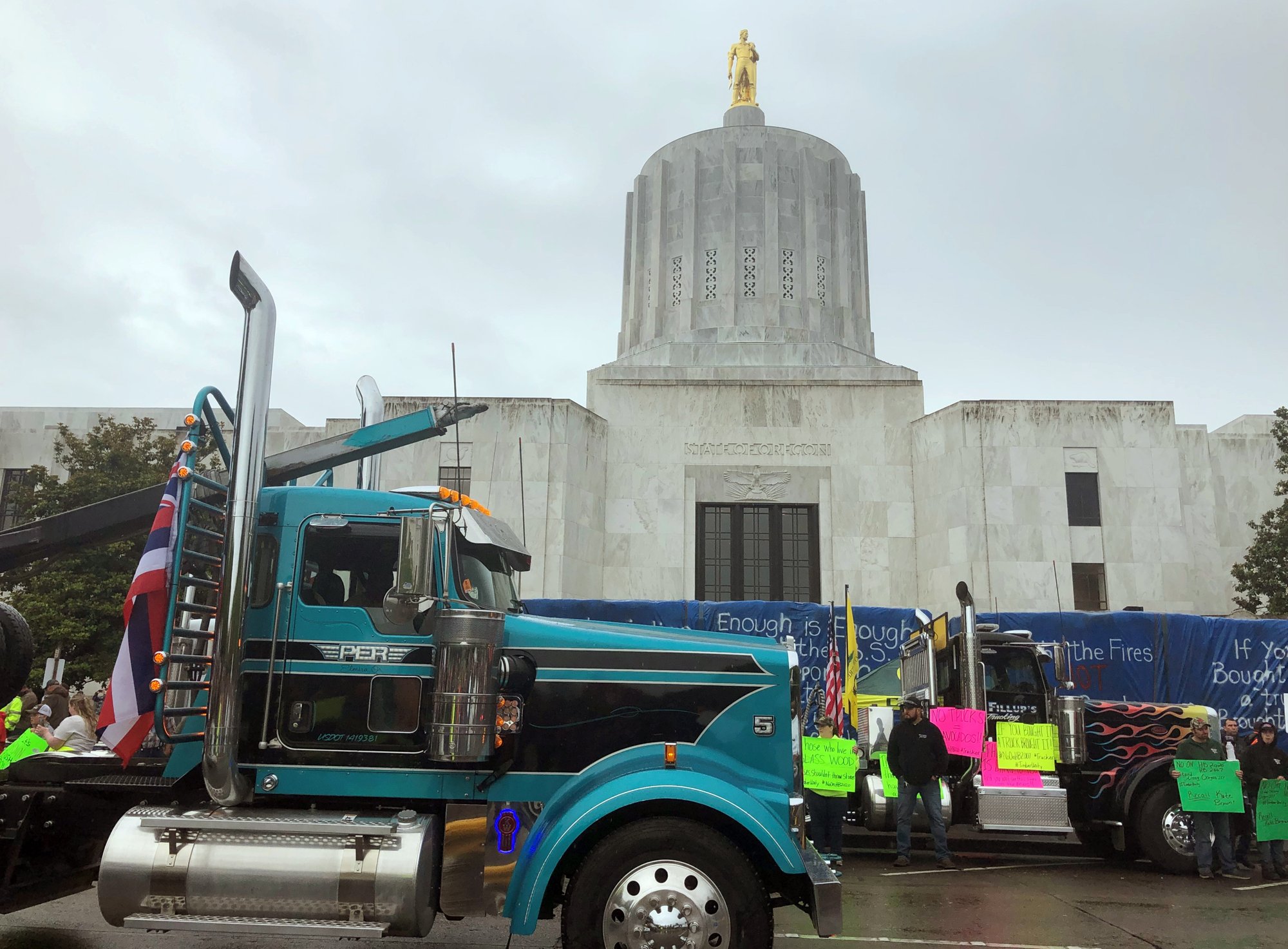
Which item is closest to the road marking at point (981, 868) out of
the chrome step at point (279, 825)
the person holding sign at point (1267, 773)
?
the person holding sign at point (1267, 773)

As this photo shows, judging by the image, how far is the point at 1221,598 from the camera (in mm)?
25484

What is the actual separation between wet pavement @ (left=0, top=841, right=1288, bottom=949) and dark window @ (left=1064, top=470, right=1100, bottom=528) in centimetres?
1368

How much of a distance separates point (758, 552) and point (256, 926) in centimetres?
2073

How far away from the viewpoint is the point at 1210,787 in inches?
448

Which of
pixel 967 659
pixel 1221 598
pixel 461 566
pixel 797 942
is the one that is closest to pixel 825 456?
pixel 1221 598

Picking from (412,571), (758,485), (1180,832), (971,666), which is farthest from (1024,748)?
(758,485)

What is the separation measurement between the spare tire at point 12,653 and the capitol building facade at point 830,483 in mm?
16565

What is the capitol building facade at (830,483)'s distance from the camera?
2403cm

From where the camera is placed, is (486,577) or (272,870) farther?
(486,577)

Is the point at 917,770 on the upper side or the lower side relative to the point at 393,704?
→ lower

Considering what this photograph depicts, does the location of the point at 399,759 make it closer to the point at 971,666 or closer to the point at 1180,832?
the point at 971,666

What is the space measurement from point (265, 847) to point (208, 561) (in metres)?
1.82

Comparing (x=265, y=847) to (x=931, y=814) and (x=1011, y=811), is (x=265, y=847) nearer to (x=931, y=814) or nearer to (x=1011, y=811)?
(x=931, y=814)

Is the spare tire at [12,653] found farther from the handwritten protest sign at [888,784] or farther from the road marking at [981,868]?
the handwritten protest sign at [888,784]
